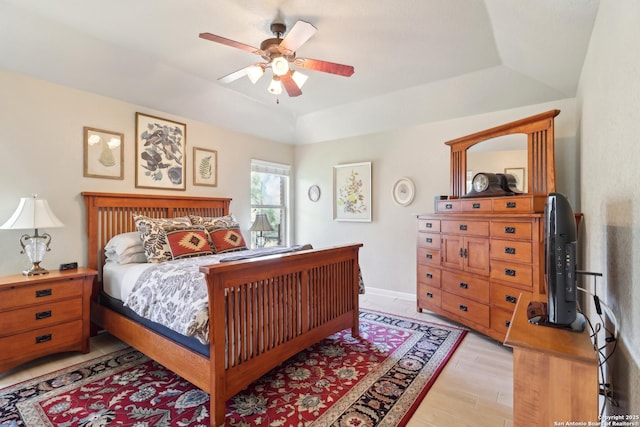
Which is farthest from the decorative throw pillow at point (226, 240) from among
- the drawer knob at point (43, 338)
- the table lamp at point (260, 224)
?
the drawer knob at point (43, 338)

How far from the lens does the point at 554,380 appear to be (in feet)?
3.50

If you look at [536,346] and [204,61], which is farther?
[204,61]

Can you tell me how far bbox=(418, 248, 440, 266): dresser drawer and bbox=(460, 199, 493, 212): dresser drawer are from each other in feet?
1.85

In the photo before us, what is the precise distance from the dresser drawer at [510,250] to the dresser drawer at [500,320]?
1.52 ft

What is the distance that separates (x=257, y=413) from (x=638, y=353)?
1.80 meters

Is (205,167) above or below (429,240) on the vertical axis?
above

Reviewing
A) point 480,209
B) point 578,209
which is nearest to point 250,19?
point 480,209

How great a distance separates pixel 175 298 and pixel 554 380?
2.02 metres

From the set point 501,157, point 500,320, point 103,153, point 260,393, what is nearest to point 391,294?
point 500,320

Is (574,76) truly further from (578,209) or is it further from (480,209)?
(480,209)

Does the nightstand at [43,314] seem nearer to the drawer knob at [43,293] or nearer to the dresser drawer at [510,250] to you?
the drawer knob at [43,293]

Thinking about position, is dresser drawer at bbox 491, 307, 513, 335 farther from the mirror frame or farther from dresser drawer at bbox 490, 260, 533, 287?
the mirror frame

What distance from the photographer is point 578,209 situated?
2.79 meters

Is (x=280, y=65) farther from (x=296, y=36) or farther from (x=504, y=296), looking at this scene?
(x=504, y=296)
